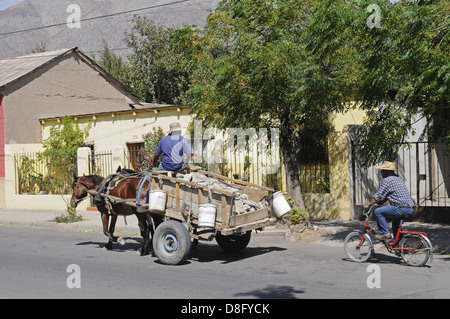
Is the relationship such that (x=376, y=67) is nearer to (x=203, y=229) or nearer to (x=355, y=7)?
(x=355, y=7)

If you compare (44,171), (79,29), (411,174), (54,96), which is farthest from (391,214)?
(79,29)

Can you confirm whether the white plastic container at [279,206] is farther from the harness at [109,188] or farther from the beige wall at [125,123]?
the beige wall at [125,123]

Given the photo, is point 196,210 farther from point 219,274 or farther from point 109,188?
point 109,188

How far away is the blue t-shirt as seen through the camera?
10430mm

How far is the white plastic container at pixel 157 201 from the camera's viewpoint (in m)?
9.76

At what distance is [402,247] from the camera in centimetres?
925

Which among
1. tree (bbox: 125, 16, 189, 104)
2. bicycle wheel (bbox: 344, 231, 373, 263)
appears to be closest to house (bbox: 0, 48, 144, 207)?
tree (bbox: 125, 16, 189, 104)

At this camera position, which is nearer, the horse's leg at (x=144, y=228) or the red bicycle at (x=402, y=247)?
the red bicycle at (x=402, y=247)

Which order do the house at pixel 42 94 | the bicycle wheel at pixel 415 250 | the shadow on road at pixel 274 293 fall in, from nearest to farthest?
the shadow on road at pixel 274 293 → the bicycle wheel at pixel 415 250 → the house at pixel 42 94

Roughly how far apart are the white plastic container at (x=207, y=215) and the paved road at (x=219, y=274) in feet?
2.72

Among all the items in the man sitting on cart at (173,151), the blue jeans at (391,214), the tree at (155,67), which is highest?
the tree at (155,67)

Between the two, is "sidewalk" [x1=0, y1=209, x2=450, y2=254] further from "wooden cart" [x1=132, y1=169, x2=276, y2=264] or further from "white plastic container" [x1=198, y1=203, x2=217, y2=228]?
"white plastic container" [x1=198, y1=203, x2=217, y2=228]

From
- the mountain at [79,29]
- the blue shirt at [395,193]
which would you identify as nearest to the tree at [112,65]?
the blue shirt at [395,193]
